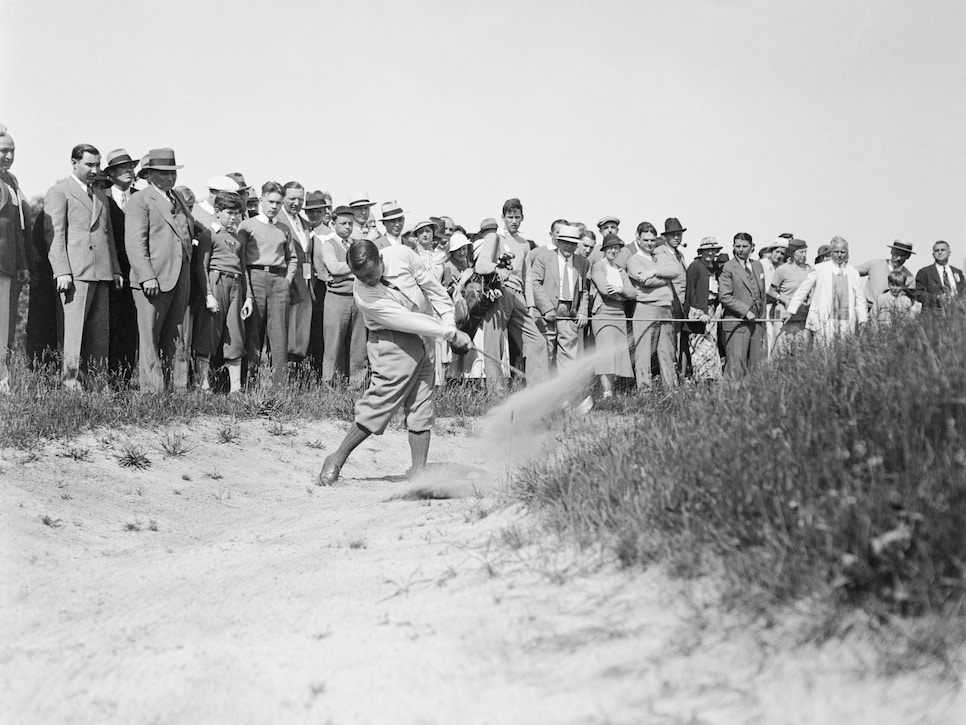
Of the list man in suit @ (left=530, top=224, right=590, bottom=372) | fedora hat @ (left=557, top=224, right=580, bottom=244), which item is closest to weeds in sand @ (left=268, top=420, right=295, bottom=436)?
man in suit @ (left=530, top=224, right=590, bottom=372)

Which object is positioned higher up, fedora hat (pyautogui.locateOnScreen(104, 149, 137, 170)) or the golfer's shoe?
fedora hat (pyautogui.locateOnScreen(104, 149, 137, 170))

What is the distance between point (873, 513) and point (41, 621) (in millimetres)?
4070

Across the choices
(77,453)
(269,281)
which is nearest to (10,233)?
(77,453)

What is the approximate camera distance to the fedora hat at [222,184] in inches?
481

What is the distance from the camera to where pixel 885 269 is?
1522 centimetres

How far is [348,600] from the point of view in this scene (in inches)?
196

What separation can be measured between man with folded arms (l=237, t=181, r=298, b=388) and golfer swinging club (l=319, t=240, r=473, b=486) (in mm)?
2968

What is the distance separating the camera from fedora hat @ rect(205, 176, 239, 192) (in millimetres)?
12227

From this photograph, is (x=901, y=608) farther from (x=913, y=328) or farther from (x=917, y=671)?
(x=913, y=328)

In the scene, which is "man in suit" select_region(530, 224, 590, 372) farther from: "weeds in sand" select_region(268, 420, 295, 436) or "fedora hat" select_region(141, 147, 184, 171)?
"fedora hat" select_region(141, 147, 184, 171)

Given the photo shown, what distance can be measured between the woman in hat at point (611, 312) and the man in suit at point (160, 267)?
5166 mm

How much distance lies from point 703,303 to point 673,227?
4.17 feet

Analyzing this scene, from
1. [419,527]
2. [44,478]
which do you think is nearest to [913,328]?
[419,527]

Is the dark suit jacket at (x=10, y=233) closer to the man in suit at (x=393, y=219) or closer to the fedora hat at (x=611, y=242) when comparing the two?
the man in suit at (x=393, y=219)
